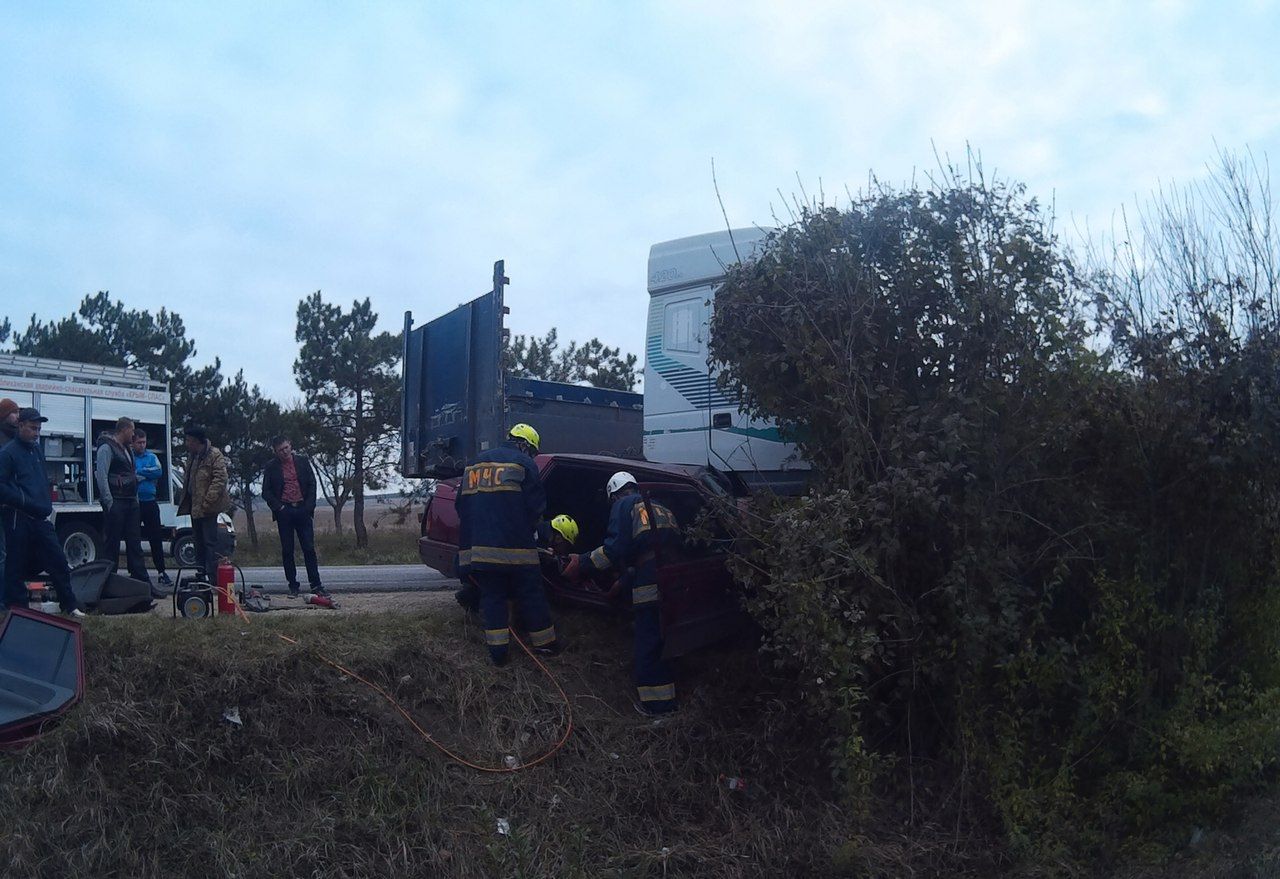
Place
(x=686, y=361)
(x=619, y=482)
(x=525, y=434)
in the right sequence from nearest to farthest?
(x=619, y=482)
(x=525, y=434)
(x=686, y=361)

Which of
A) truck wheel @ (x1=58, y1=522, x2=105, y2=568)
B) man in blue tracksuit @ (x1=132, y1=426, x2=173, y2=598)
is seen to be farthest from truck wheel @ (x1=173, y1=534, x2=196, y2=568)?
man in blue tracksuit @ (x1=132, y1=426, x2=173, y2=598)

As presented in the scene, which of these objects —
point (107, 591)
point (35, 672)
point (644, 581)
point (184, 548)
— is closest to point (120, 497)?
point (107, 591)

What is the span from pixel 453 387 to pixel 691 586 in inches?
191

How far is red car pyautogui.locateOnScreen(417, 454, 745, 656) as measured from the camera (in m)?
6.20

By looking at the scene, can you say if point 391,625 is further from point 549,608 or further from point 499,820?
point 499,820

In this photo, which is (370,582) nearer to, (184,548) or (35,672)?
(35,672)

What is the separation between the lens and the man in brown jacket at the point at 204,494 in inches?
317

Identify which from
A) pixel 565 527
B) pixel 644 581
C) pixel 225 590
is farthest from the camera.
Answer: pixel 565 527

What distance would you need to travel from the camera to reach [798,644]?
5.19 m

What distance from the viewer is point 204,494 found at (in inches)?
317

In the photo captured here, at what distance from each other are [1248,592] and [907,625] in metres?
2.15

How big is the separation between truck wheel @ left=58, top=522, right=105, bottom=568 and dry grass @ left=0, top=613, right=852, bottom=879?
8.86 metres

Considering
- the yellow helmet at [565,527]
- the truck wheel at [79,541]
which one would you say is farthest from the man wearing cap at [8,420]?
the truck wheel at [79,541]

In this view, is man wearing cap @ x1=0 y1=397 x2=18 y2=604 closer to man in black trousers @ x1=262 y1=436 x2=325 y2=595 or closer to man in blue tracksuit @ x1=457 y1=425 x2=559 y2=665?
man in black trousers @ x1=262 y1=436 x2=325 y2=595
